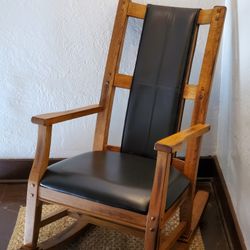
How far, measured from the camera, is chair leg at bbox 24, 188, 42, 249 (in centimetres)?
113

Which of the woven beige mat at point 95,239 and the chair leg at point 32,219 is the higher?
the chair leg at point 32,219

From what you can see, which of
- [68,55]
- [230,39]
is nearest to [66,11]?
[68,55]

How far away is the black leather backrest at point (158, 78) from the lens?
135cm

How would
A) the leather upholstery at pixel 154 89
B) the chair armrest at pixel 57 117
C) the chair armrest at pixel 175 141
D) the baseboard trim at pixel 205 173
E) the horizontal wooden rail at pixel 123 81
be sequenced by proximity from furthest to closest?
the baseboard trim at pixel 205 173
the horizontal wooden rail at pixel 123 81
the leather upholstery at pixel 154 89
the chair armrest at pixel 57 117
the chair armrest at pixel 175 141

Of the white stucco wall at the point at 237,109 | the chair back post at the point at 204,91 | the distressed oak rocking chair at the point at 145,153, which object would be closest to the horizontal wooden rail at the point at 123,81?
the distressed oak rocking chair at the point at 145,153

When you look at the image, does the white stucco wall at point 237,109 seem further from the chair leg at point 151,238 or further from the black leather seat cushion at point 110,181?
the chair leg at point 151,238

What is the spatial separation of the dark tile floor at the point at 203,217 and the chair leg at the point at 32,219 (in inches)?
7.1

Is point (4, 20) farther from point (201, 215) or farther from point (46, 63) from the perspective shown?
point (201, 215)

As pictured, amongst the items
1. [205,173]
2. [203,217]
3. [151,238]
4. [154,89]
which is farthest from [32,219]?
[205,173]

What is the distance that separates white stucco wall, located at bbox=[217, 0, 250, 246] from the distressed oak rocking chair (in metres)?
0.13

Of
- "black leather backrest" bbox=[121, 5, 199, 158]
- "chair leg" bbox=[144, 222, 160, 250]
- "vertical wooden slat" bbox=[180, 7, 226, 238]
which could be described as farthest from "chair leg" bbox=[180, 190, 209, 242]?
"chair leg" bbox=[144, 222, 160, 250]

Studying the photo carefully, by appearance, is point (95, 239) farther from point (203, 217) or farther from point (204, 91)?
point (204, 91)

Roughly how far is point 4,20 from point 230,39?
96cm

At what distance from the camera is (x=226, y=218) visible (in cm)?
147
